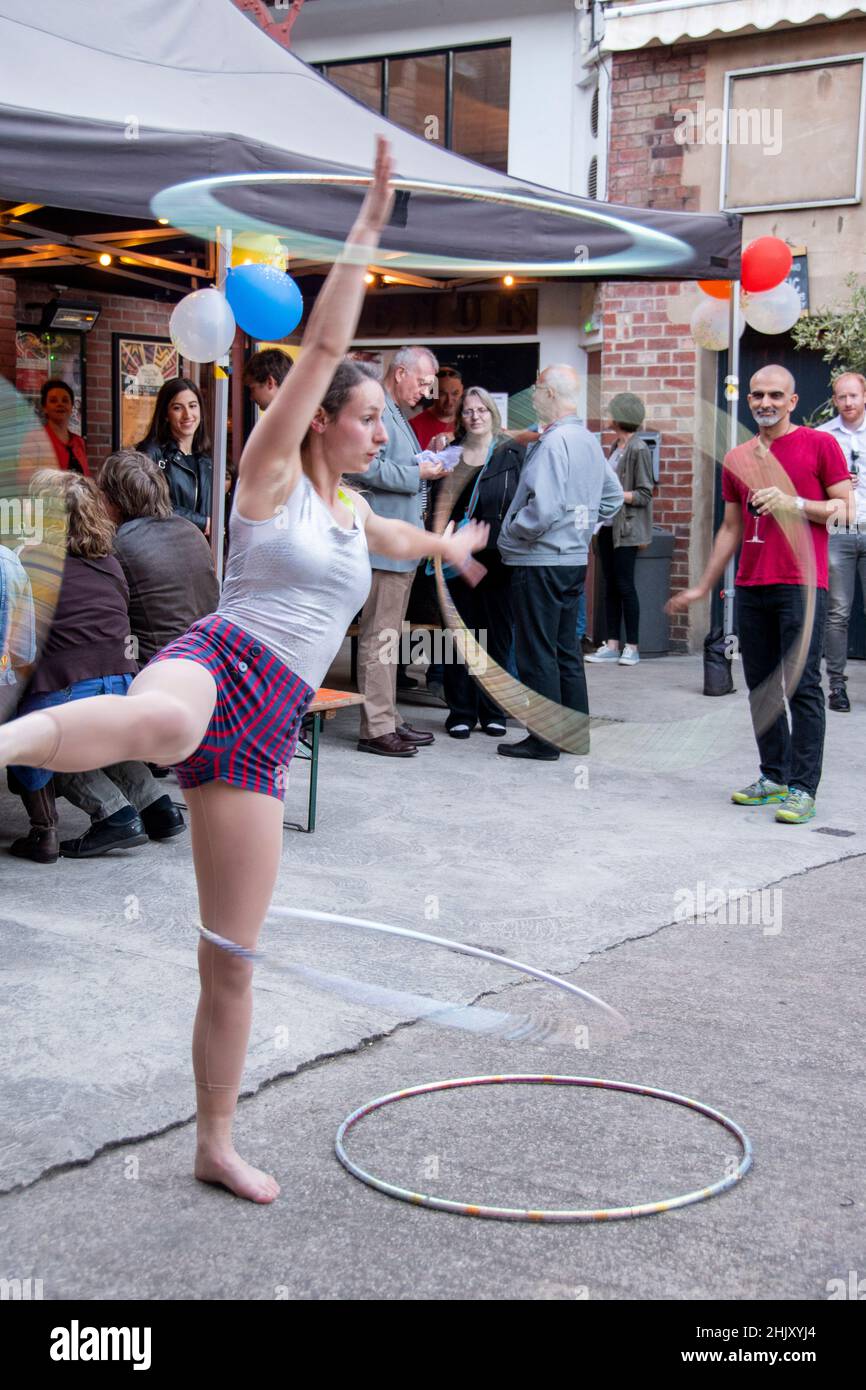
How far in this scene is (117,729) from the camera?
220 cm

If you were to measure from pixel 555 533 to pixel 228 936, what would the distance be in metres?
3.51

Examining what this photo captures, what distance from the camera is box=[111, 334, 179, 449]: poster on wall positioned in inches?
456

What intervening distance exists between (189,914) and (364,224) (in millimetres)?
2750

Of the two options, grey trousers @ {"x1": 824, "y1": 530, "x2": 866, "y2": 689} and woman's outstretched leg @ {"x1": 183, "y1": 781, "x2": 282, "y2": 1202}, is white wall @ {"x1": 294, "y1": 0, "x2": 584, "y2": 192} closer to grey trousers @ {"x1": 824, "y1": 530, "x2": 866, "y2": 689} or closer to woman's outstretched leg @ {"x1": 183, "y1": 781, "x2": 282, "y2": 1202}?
grey trousers @ {"x1": 824, "y1": 530, "x2": 866, "y2": 689}

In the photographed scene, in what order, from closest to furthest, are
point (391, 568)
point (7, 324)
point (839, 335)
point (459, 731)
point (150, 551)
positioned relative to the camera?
point (150, 551) < point (391, 568) < point (459, 731) < point (7, 324) < point (839, 335)

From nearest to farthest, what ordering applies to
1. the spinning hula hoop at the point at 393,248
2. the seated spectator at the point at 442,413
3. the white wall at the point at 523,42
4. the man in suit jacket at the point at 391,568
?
the spinning hula hoop at the point at 393,248 < the man in suit jacket at the point at 391,568 < the seated spectator at the point at 442,413 < the white wall at the point at 523,42

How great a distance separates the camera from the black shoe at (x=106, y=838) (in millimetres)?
5242

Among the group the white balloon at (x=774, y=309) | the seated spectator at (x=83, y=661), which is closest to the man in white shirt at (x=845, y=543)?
the white balloon at (x=774, y=309)

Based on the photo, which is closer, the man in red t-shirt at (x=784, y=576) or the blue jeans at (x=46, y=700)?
the blue jeans at (x=46, y=700)

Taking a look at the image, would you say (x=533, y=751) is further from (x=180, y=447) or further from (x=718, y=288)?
(x=718, y=288)

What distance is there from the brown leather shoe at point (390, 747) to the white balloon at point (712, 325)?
8.41 ft

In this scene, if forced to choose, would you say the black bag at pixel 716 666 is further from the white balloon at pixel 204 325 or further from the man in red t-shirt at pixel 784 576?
the white balloon at pixel 204 325

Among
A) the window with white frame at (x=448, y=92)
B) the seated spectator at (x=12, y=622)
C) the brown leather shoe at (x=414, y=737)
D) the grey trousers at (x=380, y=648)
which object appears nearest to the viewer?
the seated spectator at (x=12, y=622)

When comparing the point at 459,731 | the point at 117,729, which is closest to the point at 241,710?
the point at 117,729
